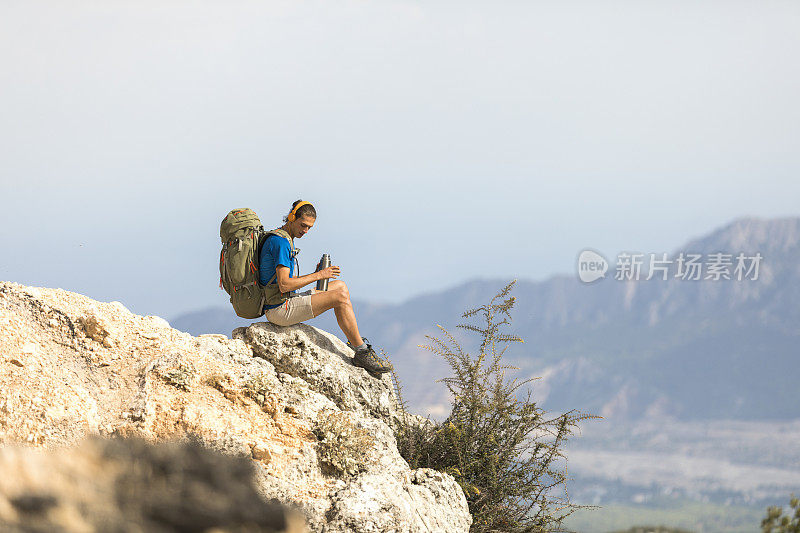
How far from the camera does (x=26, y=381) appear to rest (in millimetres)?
7434

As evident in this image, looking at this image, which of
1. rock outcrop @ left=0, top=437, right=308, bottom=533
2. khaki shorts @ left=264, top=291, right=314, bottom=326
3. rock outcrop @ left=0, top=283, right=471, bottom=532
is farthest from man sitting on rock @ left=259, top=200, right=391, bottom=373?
rock outcrop @ left=0, top=437, right=308, bottom=533

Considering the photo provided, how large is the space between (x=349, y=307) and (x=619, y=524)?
7028 inches

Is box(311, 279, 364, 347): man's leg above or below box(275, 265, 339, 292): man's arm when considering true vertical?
below

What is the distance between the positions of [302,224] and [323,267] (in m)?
0.60

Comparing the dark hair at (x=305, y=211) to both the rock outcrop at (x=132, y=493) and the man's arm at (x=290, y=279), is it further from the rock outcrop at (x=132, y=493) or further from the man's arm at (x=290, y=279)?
the rock outcrop at (x=132, y=493)

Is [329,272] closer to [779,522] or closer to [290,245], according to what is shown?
[290,245]

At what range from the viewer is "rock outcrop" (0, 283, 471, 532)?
→ 23.5ft

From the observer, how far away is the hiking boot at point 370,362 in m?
9.81

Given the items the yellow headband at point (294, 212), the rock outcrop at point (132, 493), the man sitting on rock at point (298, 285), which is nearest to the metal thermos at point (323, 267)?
the man sitting on rock at point (298, 285)

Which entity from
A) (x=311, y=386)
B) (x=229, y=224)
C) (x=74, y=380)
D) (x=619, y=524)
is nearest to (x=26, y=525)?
(x=74, y=380)

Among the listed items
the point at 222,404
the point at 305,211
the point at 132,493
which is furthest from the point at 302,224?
the point at 132,493

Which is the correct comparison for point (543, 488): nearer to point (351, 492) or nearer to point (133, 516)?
point (351, 492)

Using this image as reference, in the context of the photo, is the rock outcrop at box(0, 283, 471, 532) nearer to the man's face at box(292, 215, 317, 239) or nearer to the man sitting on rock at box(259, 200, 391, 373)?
the man sitting on rock at box(259, 200, 391, 373)

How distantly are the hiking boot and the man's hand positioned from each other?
1.07 metres
